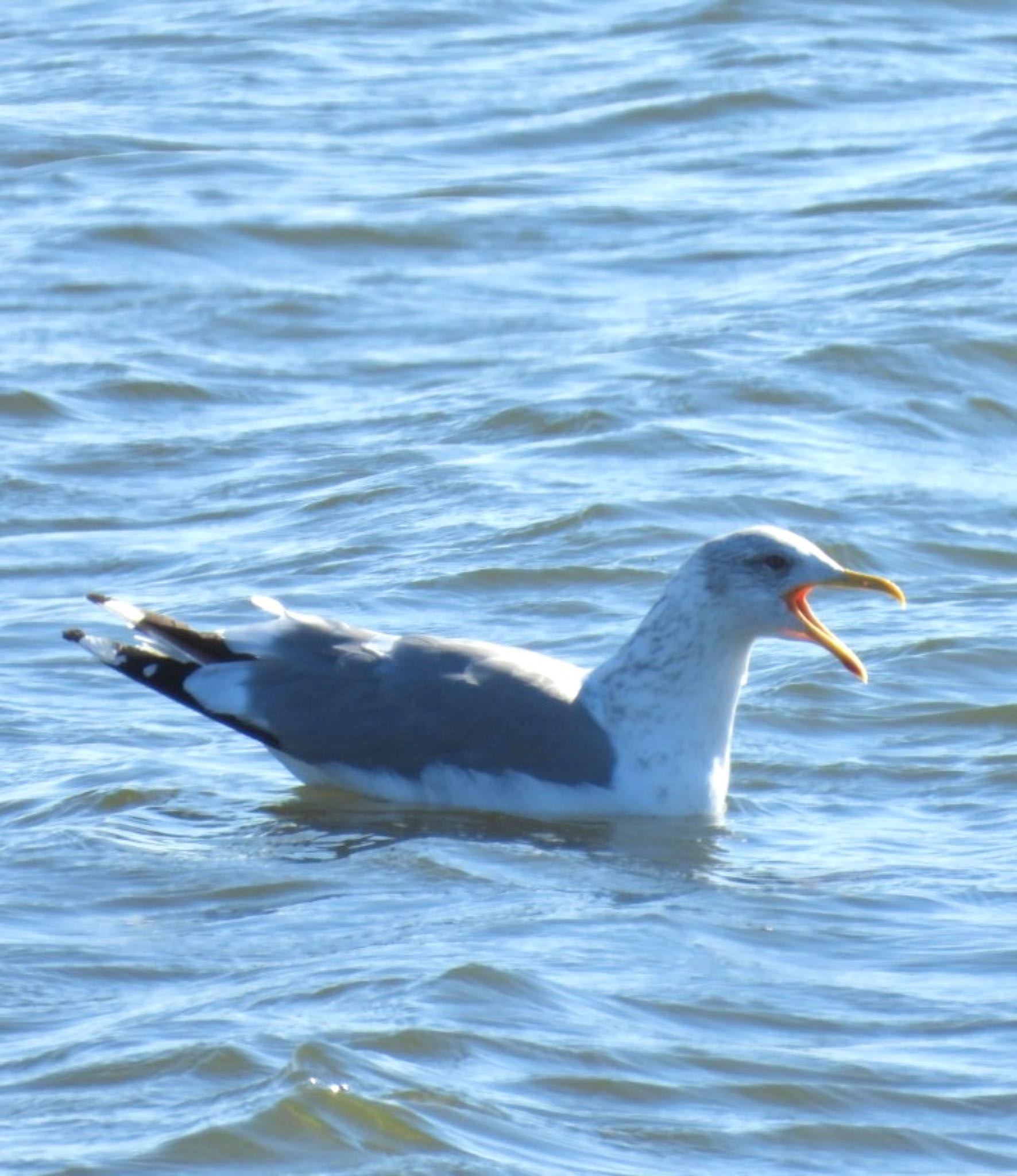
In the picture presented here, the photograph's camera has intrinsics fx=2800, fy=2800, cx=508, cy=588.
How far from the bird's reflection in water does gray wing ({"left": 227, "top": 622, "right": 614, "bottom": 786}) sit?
0.42ft

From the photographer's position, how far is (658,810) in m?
7.55

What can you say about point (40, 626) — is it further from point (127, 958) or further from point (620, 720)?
point (127, 958)

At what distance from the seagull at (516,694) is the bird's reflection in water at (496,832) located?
0.04 meters

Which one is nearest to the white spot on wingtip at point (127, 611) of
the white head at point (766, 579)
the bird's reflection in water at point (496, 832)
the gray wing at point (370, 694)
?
the gray wing at point (370, 694)

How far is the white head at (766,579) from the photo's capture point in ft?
25.0

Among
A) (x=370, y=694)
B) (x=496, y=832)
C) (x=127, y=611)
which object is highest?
(x=127, y=611)

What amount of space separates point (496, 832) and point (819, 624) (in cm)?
108

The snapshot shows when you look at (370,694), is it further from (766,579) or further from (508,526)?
(508,526)

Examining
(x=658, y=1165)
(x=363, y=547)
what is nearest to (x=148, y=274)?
(x=363, y=547)

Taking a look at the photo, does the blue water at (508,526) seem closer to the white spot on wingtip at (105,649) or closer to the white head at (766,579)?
the white spot on wingtip at (105,649)

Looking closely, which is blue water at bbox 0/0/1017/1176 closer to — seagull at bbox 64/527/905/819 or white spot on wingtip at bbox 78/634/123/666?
seagull at bbox 64/527/905/819

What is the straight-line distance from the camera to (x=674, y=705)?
7.62 m

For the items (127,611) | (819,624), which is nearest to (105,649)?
(127,611)

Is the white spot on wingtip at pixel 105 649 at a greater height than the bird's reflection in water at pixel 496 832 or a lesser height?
greater
